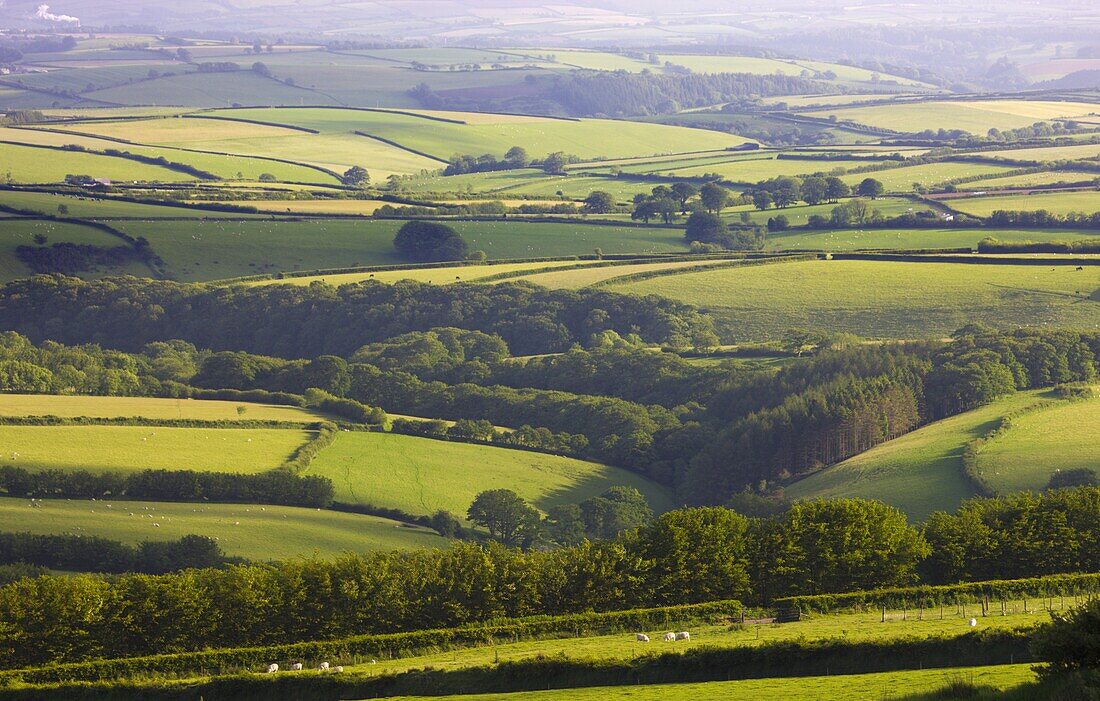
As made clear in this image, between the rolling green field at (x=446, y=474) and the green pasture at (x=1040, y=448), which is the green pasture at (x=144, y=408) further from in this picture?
the green pasture at (x=1040, y=448)

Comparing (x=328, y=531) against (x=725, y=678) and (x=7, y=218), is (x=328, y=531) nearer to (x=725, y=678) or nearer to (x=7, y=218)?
(x=725, y=678)

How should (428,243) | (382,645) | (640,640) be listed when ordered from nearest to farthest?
(640,640), (382,645), (428,243)

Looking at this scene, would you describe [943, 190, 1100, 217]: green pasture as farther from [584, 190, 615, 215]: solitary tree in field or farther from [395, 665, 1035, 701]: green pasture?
[395, 665, 1035, 701]: green pasture

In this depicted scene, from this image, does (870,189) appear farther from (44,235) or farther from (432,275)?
(44,235)

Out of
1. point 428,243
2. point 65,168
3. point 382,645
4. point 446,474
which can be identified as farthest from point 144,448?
point 65,168

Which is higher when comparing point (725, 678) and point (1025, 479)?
point (725, 678)

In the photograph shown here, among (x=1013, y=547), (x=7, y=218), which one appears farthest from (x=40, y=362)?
(x=1013, y=547)

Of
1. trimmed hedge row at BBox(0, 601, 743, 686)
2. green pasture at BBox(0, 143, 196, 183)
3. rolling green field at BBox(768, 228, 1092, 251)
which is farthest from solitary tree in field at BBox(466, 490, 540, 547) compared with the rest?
green pasture at BBox(0, 143, 196, 183)
